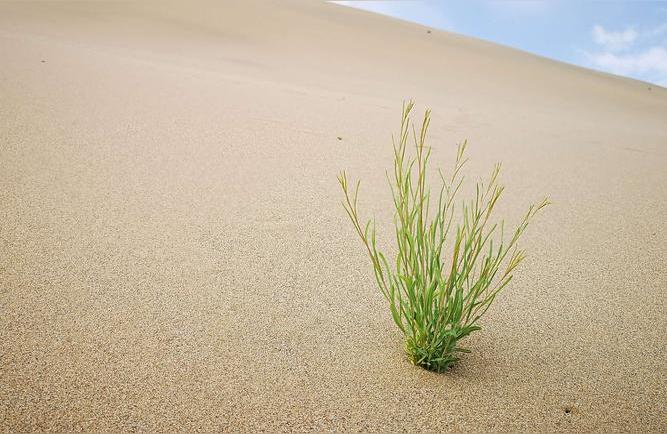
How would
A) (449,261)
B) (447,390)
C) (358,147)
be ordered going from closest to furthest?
1. (447,390)
2. (449,261)
3. (358,147)

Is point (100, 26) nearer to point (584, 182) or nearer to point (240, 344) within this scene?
point (584, 182)

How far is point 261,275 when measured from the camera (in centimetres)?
171

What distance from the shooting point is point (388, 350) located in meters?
1.37

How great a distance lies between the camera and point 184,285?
159 centimetres

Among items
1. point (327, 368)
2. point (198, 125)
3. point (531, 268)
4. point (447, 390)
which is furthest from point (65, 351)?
point (198, 125)

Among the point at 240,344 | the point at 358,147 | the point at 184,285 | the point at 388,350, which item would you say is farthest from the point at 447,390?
the point at 358,147

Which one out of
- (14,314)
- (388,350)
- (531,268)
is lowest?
(14,314)

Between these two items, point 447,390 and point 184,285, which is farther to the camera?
point 184,285

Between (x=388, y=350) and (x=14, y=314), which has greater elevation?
(x=388, y=350)

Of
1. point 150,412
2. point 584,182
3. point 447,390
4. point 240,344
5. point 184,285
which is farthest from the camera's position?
point 584,182

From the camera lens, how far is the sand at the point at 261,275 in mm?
1153

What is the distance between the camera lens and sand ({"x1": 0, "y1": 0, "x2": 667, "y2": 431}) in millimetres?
1153

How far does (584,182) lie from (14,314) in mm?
3193

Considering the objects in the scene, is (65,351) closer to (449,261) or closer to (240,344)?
(240,344)
